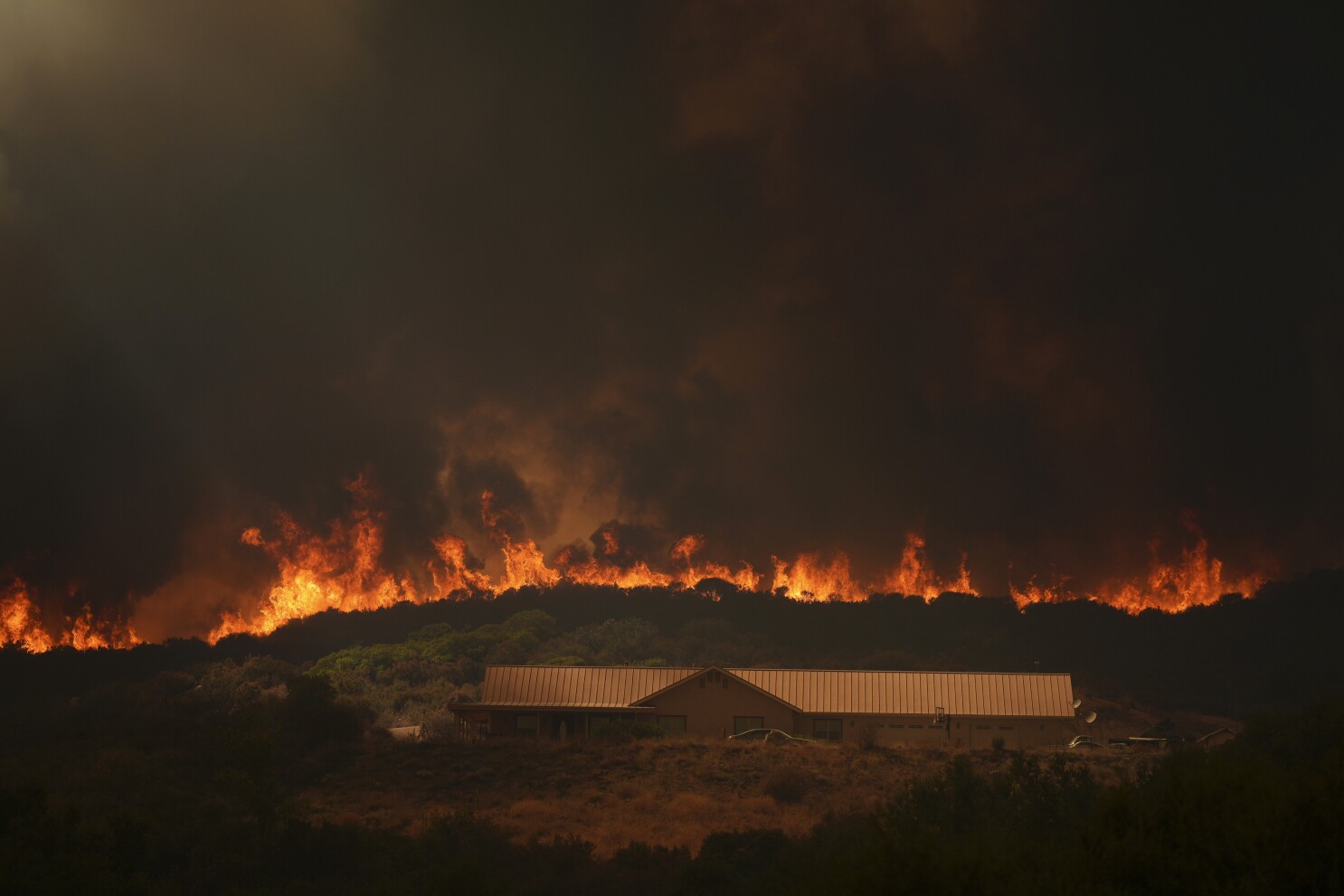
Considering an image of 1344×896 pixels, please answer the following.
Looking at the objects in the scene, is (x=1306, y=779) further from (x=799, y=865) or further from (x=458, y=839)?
(x=458, y=839)

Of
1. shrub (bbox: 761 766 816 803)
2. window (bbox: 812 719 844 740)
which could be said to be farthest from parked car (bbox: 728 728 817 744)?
shrub (bbox: 761 766 816 803)

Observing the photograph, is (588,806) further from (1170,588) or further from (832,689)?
(1170,588)

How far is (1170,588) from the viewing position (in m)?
115

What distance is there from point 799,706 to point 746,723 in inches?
118

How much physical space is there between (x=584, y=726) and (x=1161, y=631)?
61.0 metres

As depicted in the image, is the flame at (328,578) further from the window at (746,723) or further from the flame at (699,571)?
the window at (746,723)

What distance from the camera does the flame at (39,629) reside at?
3597 inches

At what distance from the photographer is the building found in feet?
202

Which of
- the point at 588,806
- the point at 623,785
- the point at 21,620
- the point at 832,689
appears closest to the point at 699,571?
the point at 832,689

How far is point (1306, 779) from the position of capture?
864 inches

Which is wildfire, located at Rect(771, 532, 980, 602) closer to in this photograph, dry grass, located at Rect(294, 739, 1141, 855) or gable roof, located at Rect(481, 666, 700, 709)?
gable roof, located at Rect(481, 666, 700, 709)

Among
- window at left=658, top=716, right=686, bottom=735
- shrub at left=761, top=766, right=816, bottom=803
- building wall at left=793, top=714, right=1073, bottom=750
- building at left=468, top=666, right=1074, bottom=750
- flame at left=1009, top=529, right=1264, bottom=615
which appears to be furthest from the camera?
flame at left=1009, top=529, right=1264, bottom=615

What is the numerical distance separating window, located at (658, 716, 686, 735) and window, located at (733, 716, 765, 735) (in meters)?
2.70

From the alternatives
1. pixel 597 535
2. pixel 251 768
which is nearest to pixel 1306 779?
pixel 251 768
